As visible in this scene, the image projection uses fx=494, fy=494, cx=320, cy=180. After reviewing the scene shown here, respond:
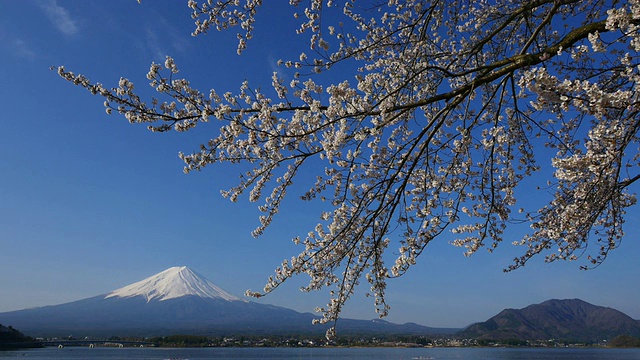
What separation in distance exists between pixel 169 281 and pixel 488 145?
7332 inches

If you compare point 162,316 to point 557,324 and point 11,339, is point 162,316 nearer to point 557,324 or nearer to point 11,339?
point 11,339

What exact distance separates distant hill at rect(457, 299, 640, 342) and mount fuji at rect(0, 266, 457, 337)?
33432mm

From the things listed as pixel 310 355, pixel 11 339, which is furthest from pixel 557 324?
pixel 11 339

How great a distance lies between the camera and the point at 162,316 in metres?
153

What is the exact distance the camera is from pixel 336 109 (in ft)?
10.0

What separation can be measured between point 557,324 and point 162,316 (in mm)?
126570

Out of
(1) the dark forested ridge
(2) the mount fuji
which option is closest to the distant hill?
(2) the mount fuji

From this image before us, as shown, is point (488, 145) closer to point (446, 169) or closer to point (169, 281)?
point (446, 169)

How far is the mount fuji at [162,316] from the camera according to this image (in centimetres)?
13062

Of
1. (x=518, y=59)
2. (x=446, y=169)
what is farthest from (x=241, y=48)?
(x=518, y=59)

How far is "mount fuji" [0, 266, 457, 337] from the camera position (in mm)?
130625

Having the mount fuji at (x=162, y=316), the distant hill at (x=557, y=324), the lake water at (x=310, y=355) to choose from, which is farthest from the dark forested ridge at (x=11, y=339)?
the distant hill at (x=557, y=324)

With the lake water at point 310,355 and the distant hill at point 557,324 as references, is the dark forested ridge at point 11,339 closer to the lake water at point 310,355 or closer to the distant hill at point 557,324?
the lake water at point 310,355

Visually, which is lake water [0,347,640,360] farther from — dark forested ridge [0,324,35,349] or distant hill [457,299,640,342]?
distant hill [457,299,640,342]
